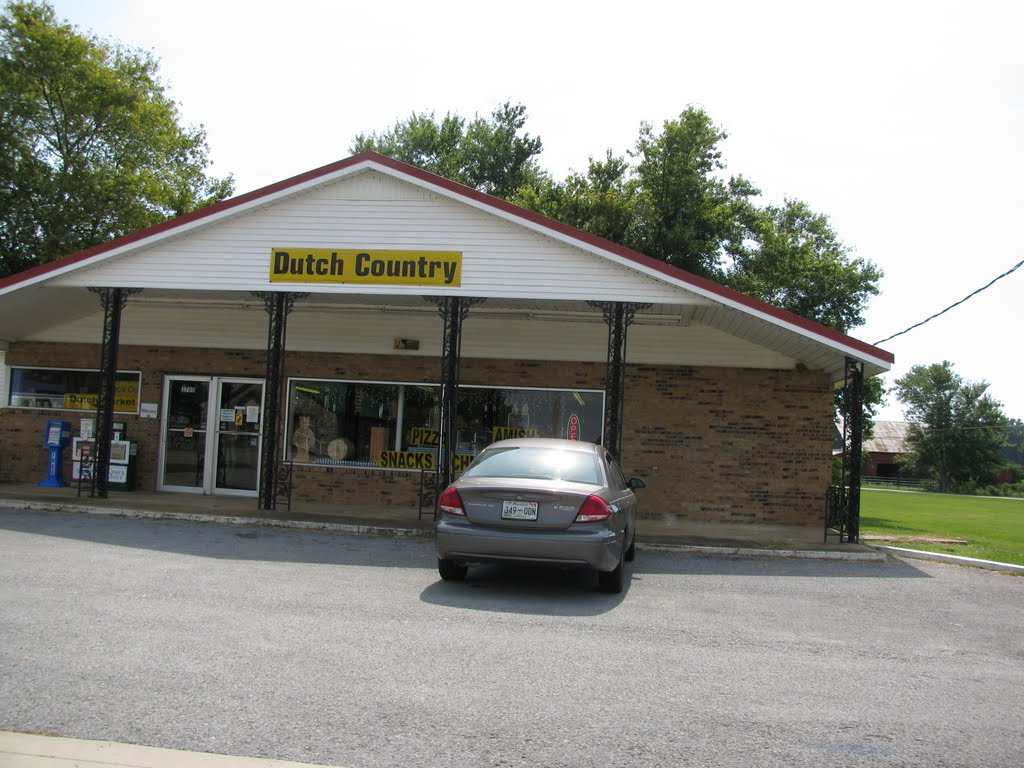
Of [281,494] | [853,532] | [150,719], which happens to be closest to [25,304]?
[281,494]

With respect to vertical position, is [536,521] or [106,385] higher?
[106,385]

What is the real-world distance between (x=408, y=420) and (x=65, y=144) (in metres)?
22.2

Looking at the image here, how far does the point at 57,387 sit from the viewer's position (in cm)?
1716

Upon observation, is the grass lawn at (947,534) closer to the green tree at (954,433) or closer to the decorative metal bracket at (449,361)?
the decorative metal bracket at (449,361)

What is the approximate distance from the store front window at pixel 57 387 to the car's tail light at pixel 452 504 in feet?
36.0

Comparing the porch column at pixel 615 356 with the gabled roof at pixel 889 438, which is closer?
the porch column at pixel 615 356

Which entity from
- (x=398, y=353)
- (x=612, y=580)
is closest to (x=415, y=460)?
(x=398, y=353)

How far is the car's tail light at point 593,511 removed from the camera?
25.9 ft

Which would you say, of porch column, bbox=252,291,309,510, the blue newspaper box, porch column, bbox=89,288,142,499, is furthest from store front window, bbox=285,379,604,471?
the blue newspaper box

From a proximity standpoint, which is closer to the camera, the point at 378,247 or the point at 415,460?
the point at 378,247

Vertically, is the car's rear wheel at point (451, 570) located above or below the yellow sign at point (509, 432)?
below

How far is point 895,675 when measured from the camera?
5887 mm

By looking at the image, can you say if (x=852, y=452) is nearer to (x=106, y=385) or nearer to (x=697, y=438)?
(x=697, y=438)

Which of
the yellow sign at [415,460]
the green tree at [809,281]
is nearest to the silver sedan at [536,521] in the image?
the yellow sign at [415,460]
